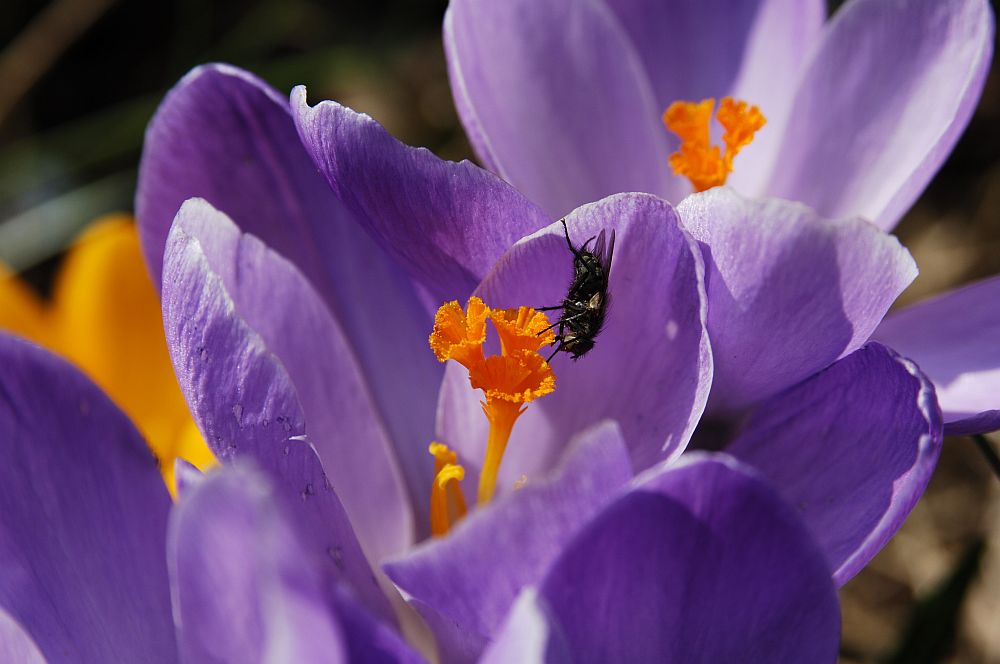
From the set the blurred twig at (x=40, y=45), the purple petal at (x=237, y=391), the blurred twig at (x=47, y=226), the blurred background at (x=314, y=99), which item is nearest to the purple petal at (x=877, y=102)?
the purple petal at (x=237, y=391)

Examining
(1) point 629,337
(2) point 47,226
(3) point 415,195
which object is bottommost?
(1) point 629,337

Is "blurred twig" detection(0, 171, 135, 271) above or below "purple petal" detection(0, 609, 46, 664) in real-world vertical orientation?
above

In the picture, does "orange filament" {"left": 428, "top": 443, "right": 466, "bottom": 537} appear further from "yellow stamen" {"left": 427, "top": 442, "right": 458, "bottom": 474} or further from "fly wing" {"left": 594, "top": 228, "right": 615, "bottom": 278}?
"fly wing" {"left": 594, "top": 228, "right": 615, "bottom": 278}

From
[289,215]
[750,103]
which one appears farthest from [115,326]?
[750,103]

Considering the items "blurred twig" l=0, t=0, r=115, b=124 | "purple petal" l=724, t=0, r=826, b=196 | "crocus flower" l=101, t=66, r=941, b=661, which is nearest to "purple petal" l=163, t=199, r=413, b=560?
"crocus flower" l=101, t=66, r=941, b=661

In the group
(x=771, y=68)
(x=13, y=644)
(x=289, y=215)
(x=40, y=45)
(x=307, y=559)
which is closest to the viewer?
(x=307, y=559)

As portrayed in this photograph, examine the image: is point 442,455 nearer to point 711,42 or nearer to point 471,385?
point 471,385
